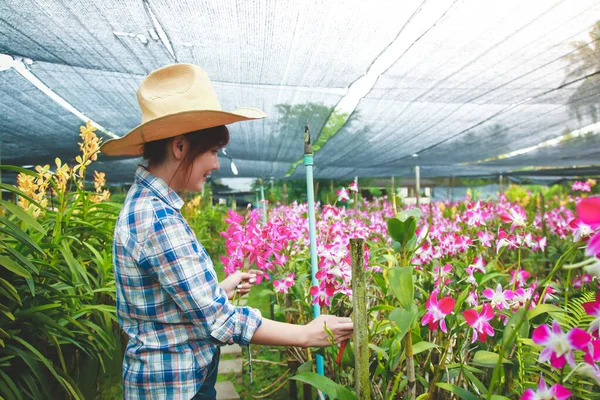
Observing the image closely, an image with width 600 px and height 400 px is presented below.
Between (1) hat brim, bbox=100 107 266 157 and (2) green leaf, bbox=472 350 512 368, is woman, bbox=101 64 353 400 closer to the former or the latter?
(1) hat brim, bbox=100 107 266 157

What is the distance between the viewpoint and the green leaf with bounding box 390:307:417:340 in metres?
0.85

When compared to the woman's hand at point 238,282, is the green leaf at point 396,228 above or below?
above

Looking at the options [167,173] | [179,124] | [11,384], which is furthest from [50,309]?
[179,124]

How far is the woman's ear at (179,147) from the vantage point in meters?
1.04

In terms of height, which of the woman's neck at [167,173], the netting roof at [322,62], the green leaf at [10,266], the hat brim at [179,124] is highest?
the netting roof at [322,62]

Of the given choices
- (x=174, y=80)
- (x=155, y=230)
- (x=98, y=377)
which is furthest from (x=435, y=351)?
(x=98, y=377)

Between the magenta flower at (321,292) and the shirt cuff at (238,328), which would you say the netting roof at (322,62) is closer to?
the magenta flower at (321,292)

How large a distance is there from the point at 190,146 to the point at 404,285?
2.07 feet

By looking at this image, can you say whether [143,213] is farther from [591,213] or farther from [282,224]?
[282,224]

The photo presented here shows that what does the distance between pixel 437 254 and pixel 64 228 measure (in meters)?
1.65

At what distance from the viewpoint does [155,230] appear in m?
0.90

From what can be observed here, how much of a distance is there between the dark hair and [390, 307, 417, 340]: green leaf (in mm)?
611

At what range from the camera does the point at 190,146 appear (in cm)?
105

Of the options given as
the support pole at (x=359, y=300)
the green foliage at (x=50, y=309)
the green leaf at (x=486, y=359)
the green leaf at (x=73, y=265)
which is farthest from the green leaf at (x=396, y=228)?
the green leaf at (x=73, y=265)
